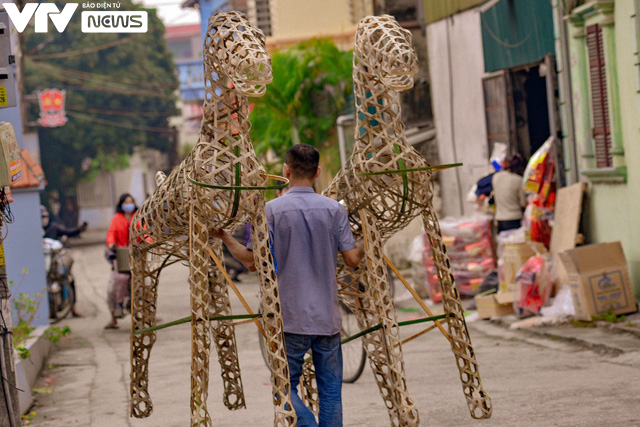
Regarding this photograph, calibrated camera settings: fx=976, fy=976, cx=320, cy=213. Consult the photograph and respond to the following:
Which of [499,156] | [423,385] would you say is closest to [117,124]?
[499,156]

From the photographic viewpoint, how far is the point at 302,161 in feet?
17.9

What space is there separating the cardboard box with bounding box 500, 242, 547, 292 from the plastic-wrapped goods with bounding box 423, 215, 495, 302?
1.40 meters

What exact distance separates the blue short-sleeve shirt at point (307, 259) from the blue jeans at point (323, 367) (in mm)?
80

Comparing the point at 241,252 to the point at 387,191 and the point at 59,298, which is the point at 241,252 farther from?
the point at 59,298

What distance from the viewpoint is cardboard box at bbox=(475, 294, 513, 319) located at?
38.0ft

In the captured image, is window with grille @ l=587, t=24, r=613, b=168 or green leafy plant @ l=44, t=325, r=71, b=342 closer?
green leafy plant @ l=44, t=325, r=71, b=342

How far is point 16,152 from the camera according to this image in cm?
625

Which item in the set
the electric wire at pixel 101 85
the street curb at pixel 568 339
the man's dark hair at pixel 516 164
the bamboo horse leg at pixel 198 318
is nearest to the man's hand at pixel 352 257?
the bamboo horse leg at pixel 198 318

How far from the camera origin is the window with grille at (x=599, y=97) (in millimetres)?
11344

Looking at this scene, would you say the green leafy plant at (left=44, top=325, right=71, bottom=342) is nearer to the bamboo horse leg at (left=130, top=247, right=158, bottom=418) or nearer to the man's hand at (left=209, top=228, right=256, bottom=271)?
the bamboo horse leg at (left=130, top=247, right=158, bottom=418)

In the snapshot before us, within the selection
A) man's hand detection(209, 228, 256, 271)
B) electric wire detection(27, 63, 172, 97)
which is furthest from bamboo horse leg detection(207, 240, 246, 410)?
electric wire detection(27, 63, 172, 97)

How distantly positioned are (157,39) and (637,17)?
3881cm

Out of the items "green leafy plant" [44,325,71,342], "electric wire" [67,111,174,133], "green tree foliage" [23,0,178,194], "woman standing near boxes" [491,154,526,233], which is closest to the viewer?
"green leafy plant" [44,325,71,342]

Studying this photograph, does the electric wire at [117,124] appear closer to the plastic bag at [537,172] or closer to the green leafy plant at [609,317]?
the plastic bag at [537,172]
